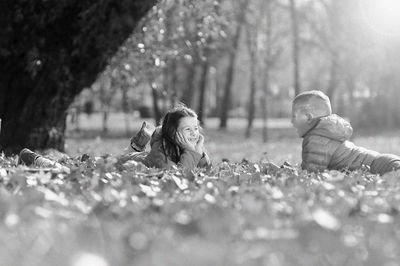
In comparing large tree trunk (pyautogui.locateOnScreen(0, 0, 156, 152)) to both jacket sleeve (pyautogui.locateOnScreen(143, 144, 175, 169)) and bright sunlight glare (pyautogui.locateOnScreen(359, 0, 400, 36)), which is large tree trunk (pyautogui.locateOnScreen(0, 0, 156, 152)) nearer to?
jacket sleeve (pyautogui.locateOnScreen(143, 144, 175, 169))

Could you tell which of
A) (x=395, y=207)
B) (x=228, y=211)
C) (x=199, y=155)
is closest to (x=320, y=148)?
(x=199, y=155)

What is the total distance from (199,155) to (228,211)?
3.41 metres

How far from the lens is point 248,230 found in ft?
7.83

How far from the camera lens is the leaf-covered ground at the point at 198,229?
6.85ft

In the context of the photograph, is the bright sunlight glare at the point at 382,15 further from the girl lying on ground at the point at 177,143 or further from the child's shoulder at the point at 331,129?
the girl lying on ground at the point at 177,143

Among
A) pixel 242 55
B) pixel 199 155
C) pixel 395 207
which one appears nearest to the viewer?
pixel 395 207

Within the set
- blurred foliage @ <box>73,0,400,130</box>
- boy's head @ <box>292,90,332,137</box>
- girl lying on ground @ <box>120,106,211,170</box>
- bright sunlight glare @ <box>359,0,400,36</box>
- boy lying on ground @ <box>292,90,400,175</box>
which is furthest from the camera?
bright sunlight glare @ <box>359,0,400,36</box>

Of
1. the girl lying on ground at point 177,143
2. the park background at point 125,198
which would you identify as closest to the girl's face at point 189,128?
the girl lying on ground at point 177,143

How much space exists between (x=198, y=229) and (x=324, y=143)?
4012 mm

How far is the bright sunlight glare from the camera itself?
2945cm

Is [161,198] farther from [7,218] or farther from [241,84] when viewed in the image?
[241,84]

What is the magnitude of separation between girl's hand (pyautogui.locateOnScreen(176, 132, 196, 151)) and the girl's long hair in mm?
44

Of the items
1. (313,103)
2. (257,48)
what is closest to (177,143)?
(313,103)

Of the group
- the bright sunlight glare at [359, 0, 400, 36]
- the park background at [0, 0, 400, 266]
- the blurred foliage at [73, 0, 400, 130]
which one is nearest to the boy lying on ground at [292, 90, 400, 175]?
the park background at [0, 0, 400, 266]
